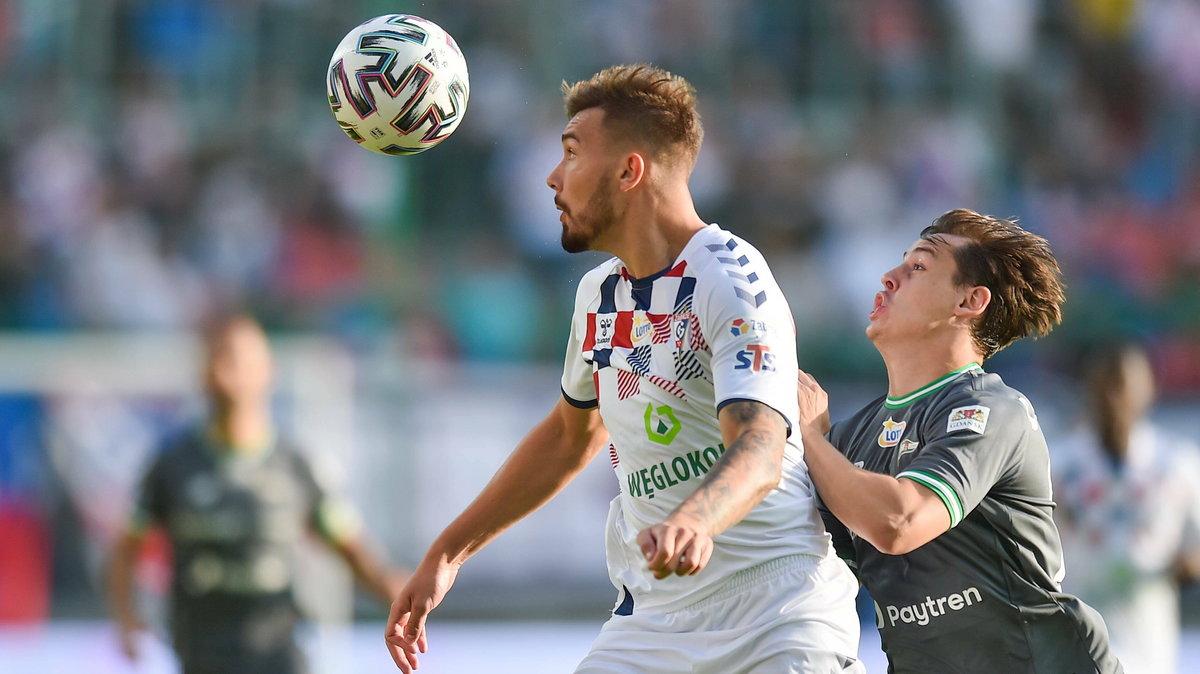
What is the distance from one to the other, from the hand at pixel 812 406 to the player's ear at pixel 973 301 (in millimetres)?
518

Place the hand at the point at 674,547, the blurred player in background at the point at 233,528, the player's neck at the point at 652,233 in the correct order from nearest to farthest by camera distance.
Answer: the hand at the point at 674,547 < the player's neck at the point at 652,233 < the blurred player in background at the point at 233,528

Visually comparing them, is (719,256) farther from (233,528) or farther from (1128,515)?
(1128,515)

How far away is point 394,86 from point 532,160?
935cm

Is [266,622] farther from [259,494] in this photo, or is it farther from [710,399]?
[710,399]

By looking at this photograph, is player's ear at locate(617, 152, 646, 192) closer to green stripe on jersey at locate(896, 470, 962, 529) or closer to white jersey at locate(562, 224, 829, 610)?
white jersey at locate(562, 224, 829, 610)

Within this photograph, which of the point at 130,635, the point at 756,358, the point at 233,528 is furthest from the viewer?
the point at 233,528

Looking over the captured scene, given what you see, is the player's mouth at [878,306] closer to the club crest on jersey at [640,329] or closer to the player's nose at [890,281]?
the player's nose at [890,281]

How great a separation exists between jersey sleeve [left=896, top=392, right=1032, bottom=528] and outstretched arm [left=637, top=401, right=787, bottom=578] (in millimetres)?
510

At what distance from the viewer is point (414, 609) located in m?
4.91

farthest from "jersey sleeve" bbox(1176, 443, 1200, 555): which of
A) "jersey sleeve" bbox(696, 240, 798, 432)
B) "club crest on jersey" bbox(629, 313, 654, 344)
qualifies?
"club crest on jersey" bbox(629, 313, 654, 344)

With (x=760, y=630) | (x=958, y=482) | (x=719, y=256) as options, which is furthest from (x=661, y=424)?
(x=958, y=482)

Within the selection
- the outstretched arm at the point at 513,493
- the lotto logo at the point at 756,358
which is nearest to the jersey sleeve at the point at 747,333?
the lotto logo at the point at 756,358

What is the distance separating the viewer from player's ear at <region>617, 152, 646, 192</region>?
4.77m

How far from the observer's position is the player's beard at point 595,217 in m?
4.77
